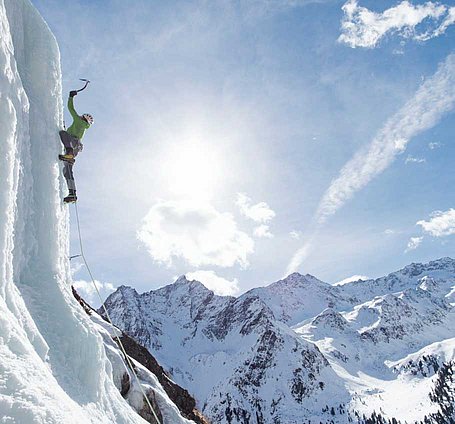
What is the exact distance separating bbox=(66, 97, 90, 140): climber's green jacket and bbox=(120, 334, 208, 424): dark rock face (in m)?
14.7

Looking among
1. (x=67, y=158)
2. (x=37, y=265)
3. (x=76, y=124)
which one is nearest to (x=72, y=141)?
(x=67, y=158)

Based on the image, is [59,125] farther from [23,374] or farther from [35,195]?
[23,374]

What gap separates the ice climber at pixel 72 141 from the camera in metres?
10.3

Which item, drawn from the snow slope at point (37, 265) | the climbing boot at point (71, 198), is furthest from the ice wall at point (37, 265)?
the climbing boot at point (71, 198)

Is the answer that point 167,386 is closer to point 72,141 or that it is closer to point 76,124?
point 76,124

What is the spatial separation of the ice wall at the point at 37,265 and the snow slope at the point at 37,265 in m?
0.02

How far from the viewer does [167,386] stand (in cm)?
2295

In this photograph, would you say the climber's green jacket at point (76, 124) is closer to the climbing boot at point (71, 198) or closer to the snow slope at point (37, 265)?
the snow slope at point (37, 265)

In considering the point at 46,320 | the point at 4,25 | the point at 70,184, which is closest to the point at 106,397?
the point at 46,320

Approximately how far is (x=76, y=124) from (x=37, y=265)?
528 cm

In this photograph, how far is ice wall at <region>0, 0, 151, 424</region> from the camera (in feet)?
16.4

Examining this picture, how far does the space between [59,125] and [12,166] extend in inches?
171

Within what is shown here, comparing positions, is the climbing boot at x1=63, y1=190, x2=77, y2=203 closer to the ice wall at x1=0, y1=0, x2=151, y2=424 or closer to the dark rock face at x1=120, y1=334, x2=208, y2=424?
the ice wall at x1=0, y1=0, x2=151, y2=424

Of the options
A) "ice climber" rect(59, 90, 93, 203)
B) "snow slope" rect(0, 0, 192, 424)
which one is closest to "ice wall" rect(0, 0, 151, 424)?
"snow slope" rect(0, 0, 192, 424)
